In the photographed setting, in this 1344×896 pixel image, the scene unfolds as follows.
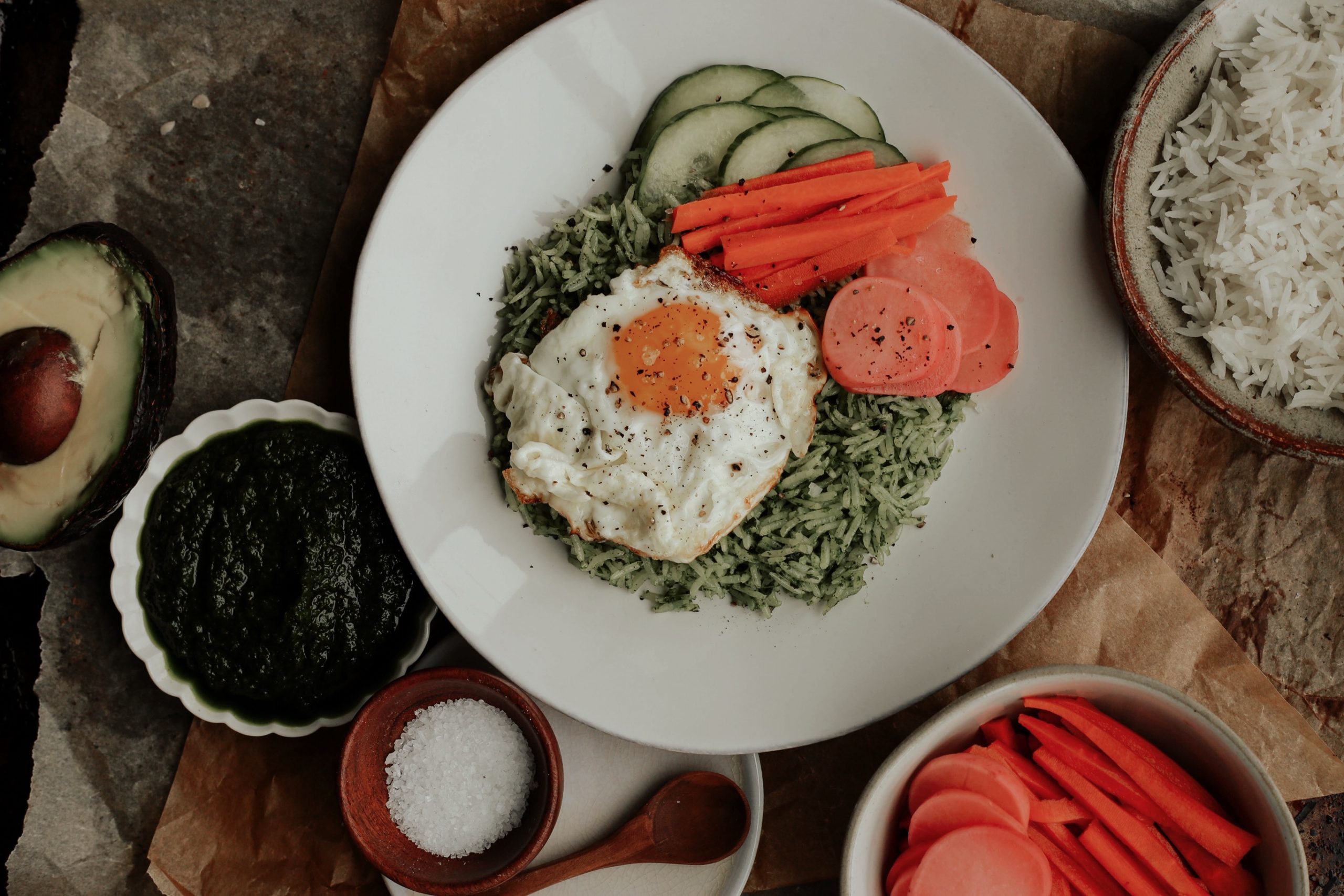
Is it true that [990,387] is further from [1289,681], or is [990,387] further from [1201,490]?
[1289,681]

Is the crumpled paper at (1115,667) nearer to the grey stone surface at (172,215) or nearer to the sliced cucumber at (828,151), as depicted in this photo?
the sliced cucumber at (828,151)

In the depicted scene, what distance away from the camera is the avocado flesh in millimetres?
2863

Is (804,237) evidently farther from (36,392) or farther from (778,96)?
(36,392)

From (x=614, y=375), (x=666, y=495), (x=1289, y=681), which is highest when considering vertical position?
(x=614, y=375)

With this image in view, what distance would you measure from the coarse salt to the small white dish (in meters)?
1.37

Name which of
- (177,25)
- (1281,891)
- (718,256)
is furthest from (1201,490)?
(177,25)

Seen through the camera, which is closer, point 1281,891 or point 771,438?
point 1281,891

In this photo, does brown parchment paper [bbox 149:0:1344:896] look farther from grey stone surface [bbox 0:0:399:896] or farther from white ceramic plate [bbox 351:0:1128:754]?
white ceramic plate [bbox 351:0:1128:754]

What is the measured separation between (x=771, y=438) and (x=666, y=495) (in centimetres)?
45

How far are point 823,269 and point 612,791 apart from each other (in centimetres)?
236

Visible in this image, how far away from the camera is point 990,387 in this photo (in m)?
3.46

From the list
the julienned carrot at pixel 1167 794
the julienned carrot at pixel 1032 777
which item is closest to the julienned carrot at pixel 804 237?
the julienned carrot at pixel 1167 794

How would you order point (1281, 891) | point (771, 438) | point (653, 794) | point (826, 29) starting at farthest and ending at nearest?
point (653, 794), point (826, 29), point (771, 438), point (1281, 891)

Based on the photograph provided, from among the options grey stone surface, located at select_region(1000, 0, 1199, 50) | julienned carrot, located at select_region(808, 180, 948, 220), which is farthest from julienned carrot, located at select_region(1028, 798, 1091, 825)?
grey stone surface, located at select_region(1000, 0, 1199, 50)
